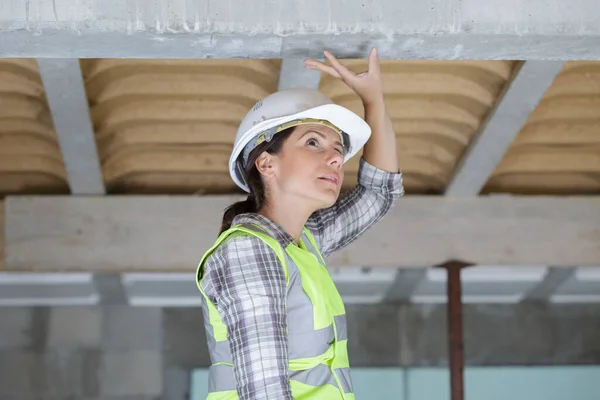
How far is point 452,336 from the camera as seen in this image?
564 centimetres

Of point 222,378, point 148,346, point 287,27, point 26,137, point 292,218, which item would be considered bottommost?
point 222,378

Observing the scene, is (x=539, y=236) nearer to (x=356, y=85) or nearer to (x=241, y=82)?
(x=241, y=82)

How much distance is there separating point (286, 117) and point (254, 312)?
1.92ft

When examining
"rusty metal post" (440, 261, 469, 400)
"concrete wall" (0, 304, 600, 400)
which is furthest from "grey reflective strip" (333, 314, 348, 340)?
"concrete wall" (0, 304, 600, 400)

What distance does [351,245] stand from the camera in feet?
17.6

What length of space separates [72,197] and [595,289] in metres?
3.63

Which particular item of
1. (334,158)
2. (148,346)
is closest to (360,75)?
(334,158)

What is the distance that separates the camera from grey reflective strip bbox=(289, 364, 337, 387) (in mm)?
2186

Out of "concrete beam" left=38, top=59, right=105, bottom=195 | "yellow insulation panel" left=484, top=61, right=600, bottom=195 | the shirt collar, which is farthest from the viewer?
"yellow insulation panel" left=484, top=61, right=600, bottom=195

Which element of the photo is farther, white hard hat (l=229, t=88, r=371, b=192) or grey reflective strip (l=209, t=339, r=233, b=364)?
white hard hat (l=229, t=88, r=371, b=192)

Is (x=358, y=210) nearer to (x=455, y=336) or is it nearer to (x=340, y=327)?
(x=340, y=327)

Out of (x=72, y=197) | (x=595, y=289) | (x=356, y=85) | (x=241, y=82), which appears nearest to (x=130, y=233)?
Result: (x=72, y=197)

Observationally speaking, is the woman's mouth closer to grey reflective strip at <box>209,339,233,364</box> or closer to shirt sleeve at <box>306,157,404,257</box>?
shirt sleeve at <box>306,157,404,257</box>

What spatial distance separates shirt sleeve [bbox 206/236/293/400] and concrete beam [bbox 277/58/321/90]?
1.80 meters
